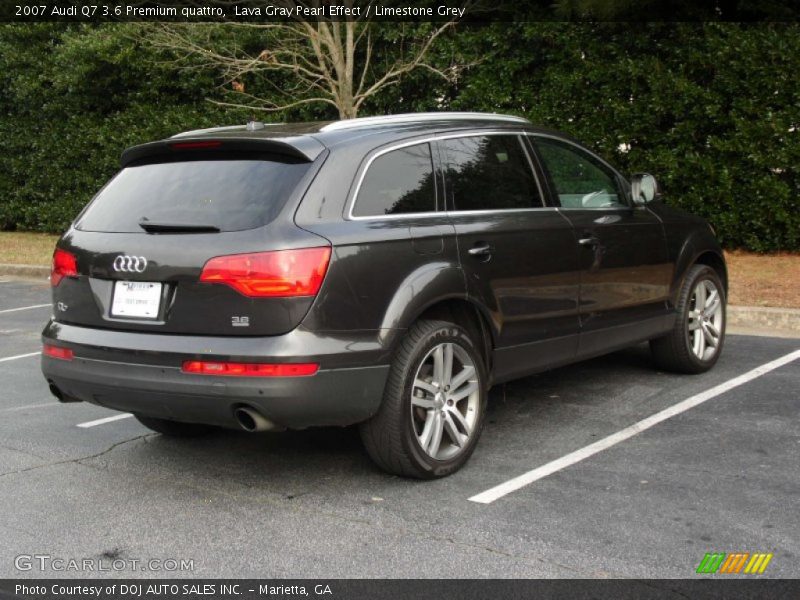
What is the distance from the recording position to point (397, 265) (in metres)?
4.57

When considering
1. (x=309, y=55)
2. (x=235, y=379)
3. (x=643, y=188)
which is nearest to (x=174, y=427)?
(x=235, y=379)

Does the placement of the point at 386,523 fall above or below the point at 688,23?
below

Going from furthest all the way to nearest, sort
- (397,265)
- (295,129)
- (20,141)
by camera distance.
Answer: (20,141) < (295,129) < (397,265)

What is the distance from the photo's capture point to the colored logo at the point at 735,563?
369cm

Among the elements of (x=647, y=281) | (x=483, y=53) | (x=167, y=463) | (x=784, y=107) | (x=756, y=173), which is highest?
A: (x=483, y=53)

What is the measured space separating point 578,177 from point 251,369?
277 centimetres

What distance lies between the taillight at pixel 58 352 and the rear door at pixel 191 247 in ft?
0.48

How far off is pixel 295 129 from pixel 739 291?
20.6 feet

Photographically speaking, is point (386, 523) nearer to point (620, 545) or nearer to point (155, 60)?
point (620, 545)

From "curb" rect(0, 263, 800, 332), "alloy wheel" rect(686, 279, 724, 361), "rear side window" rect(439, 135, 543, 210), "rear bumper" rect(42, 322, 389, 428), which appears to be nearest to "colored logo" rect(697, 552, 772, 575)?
"rear bumper" rect(42, 322, 389, 428)

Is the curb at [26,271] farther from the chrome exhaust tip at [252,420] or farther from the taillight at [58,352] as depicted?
the chrome exhaust tip at [252,420]

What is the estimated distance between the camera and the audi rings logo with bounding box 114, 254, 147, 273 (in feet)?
14.7

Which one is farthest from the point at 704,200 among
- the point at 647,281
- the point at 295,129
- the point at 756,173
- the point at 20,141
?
the point at 20,141

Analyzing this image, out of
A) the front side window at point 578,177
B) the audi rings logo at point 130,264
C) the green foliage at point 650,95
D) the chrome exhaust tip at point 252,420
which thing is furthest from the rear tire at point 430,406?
the green foliage at point 650,95
